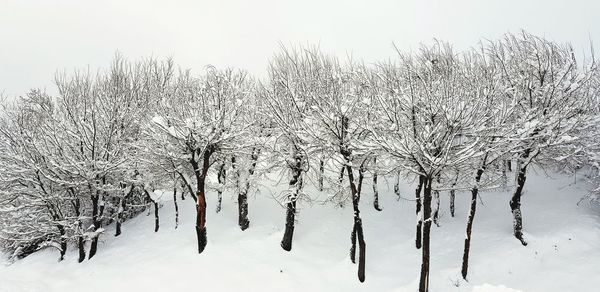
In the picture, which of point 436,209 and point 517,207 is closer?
point 517,207

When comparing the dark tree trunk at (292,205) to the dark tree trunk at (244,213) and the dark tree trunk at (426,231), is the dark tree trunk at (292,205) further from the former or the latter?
the dark tree trunk at (426,231)

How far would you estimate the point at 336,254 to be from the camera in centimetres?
1720

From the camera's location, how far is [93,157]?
1806 centimetres

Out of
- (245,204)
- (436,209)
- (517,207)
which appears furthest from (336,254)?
(517,207)

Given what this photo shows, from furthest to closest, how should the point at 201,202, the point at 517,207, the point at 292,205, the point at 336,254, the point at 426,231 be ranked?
the point at 292,205, the point at 336,254, the point at 517,207, the point at 201,202, the point at 426,231

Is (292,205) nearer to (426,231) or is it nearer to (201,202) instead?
(201,202)

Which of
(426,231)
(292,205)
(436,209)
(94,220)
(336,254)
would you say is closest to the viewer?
(426,231)

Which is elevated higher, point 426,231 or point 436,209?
point 426,231

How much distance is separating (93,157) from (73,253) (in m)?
6.16

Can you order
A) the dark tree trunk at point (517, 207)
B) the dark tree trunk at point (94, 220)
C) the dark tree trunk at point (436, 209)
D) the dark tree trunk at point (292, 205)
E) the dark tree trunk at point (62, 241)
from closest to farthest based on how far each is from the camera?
the dark tree trunk at point (517, 207) → the dark tree trunk at point (292, 205) → the dark tree trunk at point (94, 220) → the dark tree trunk at point (62, 241) → the dark tree trunk at point (436, 209)


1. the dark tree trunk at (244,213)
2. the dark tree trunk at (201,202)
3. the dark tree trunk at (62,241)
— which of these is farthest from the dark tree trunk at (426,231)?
the dark tree trunk at (62,241)

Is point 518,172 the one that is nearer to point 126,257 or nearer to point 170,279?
point 170,279

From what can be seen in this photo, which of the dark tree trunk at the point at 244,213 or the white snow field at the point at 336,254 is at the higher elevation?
the dark tree trunk at the point at 244,213

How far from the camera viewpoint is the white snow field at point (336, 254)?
46.6 feet
